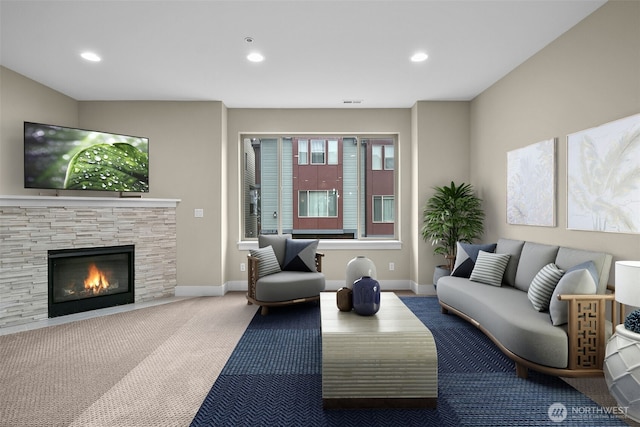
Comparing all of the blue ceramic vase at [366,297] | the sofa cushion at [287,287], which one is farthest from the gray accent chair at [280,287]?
the blue ceramic vase at [366,297]

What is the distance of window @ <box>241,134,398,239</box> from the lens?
5.49 metres

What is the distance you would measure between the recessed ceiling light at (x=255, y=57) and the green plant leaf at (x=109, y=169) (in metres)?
2.25

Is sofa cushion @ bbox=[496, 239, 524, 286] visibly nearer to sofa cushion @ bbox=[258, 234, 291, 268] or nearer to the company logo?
the company logo

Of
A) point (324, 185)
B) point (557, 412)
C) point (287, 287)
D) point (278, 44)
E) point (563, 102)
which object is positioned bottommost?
point (557, 412)

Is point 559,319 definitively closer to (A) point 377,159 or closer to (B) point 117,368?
(B) point 117,368

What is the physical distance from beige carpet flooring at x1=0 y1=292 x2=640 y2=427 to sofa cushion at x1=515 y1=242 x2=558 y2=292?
96cm

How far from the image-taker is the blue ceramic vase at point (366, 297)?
2.52 meters

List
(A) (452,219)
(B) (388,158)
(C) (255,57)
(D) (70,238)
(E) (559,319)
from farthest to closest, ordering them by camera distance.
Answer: (B) (388,158)
(A) (452,219)
(D) (70,238)
(C) (255,57)
(E) (559,319)

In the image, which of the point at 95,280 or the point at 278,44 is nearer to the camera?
the point at 278,44

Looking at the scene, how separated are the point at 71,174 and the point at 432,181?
4.81m

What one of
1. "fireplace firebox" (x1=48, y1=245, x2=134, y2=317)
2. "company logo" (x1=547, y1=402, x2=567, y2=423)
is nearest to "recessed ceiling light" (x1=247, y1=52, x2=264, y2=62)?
"fireplace firebox" (x1=48, y1=245, x2=134, y2=317)

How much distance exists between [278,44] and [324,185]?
8.49 ft

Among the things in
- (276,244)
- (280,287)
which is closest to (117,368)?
(280,287)

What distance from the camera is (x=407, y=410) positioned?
2059 millimetres
